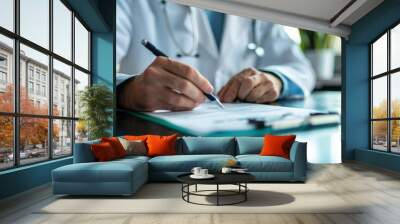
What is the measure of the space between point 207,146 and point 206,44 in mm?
3394

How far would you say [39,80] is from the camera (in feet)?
20.0

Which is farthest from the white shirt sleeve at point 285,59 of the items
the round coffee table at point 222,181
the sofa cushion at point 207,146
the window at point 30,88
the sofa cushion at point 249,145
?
the window at point 30,88

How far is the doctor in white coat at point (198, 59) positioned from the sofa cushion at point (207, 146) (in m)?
2.26

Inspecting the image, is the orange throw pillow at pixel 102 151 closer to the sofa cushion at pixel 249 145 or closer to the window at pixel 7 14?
the window at pixel 7 14

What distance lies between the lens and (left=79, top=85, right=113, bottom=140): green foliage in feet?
25.6

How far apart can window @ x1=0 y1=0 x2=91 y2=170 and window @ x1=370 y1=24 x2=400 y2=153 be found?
6.54 meters

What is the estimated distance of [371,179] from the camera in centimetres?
662

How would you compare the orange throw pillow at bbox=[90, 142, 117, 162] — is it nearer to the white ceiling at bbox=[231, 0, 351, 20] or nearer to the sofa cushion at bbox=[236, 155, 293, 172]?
the sofa cushion at bbox=[236, 155, 293, 172]

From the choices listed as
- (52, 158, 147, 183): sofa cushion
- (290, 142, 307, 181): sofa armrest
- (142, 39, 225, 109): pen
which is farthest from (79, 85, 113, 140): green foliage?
(290, 142, 307, 181): sofa armrest

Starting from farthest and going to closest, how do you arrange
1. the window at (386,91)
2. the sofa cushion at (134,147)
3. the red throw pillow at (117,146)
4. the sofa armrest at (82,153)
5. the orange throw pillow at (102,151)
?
the window at (386,91) < the sofa cushion at (134,147) < the red throw pillow at (117,146) < the orange throw pillow at (102,151) < the sofa armrest at (82,153)

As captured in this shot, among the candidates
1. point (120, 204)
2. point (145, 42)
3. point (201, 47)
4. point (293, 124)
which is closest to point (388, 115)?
point (293, 124)

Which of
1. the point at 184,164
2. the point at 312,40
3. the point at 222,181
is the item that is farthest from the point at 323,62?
the point at 222,181

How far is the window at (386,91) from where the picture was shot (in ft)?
26.9

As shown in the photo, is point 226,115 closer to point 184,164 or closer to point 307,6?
point 307,6
